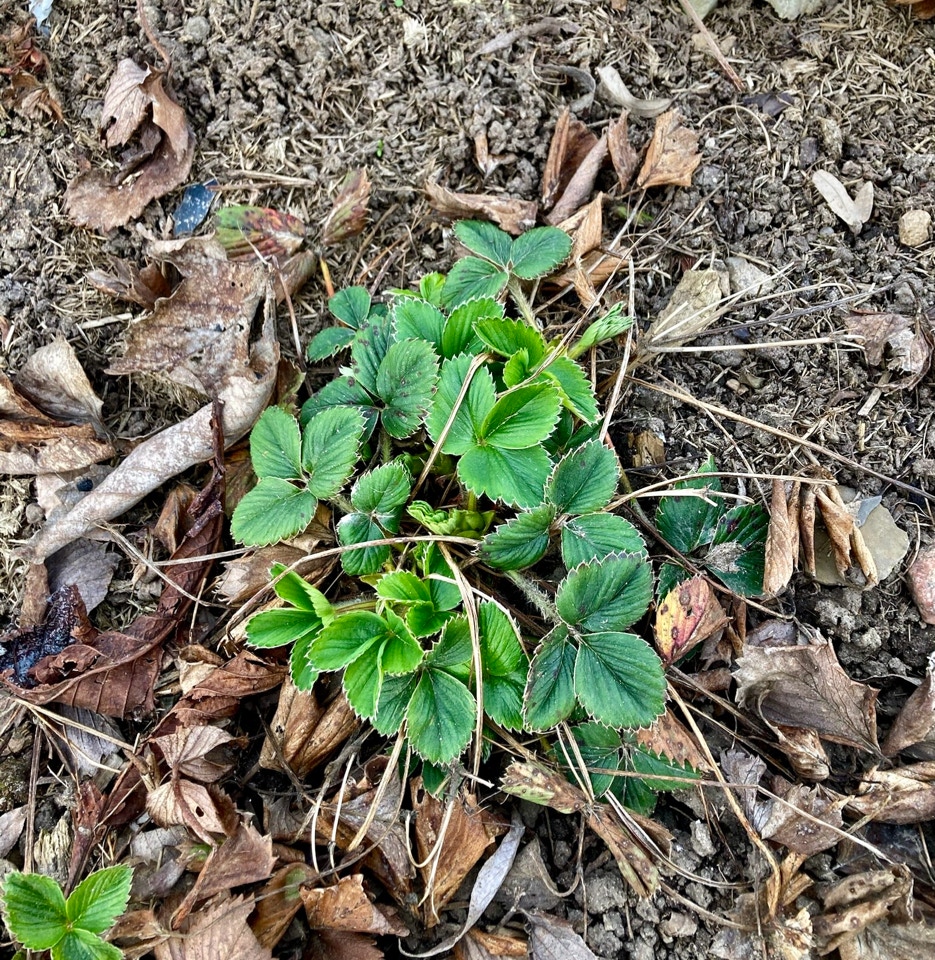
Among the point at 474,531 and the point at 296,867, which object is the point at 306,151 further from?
the point at 296,867

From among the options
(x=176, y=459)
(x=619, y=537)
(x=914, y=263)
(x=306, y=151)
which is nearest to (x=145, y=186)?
(x=306, y=151)

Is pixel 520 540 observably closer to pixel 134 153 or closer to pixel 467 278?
pixel 467 278

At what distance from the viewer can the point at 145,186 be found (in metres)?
1.78

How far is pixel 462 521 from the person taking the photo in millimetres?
1388

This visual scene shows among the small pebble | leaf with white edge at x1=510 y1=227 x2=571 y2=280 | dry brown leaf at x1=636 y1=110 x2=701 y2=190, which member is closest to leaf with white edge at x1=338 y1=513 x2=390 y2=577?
leaf with white edge at x1=510 y1=227 x2=571 y2=280

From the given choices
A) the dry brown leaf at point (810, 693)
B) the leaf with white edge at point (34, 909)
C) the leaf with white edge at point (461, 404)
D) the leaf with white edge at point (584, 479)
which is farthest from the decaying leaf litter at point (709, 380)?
the leaf with white edge at point (461, 404)

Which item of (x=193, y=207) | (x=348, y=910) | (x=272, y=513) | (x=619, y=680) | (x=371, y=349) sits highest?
(x=193, y=207)

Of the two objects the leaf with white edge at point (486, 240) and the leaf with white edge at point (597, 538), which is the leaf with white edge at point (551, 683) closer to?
the leaf with white edge at point (597, 538)

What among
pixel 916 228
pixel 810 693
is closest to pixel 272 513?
pixel 810 693

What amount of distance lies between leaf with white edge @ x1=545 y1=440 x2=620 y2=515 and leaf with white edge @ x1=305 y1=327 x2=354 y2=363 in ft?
1.91

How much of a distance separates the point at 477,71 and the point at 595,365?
0.83 meters

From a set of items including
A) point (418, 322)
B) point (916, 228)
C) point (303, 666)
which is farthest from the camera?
point (916, 228)

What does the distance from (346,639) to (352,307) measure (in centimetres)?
75

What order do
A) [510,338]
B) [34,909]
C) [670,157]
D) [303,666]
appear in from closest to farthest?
[34,909] < [303,666] < [510,338] < [670,157]
